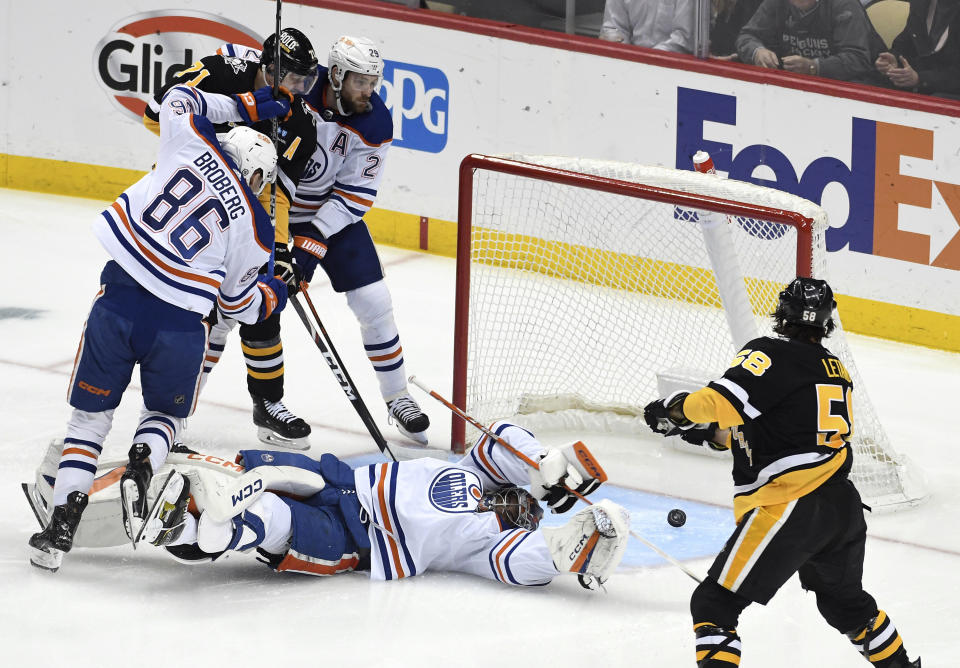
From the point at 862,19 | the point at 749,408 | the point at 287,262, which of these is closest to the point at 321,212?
the point at 287,262

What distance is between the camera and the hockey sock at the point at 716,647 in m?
3.20

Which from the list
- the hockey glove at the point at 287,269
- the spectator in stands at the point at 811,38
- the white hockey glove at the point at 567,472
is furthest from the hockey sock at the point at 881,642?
the spectator in stands at the point at 811,38

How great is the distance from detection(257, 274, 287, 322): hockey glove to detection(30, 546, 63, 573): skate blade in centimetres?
81

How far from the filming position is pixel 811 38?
610 cm

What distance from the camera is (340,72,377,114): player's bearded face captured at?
467cm

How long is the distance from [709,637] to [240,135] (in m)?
1.65

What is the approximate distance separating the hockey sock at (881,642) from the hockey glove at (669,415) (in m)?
0.56

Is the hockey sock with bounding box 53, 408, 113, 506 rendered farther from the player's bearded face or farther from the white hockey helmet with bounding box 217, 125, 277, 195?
the player's bearded face

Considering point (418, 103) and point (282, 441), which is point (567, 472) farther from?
point (418, 103)

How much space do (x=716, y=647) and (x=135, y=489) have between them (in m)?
1.39

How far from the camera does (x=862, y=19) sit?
19.6ft

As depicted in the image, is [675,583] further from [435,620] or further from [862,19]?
[862,19]

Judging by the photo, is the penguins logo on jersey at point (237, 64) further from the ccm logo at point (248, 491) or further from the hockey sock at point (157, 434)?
the ccm logo at point (248, 491)

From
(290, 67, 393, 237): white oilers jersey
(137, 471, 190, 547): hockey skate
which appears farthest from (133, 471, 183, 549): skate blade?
(290, 67, 393, 237): white oilers jersey
